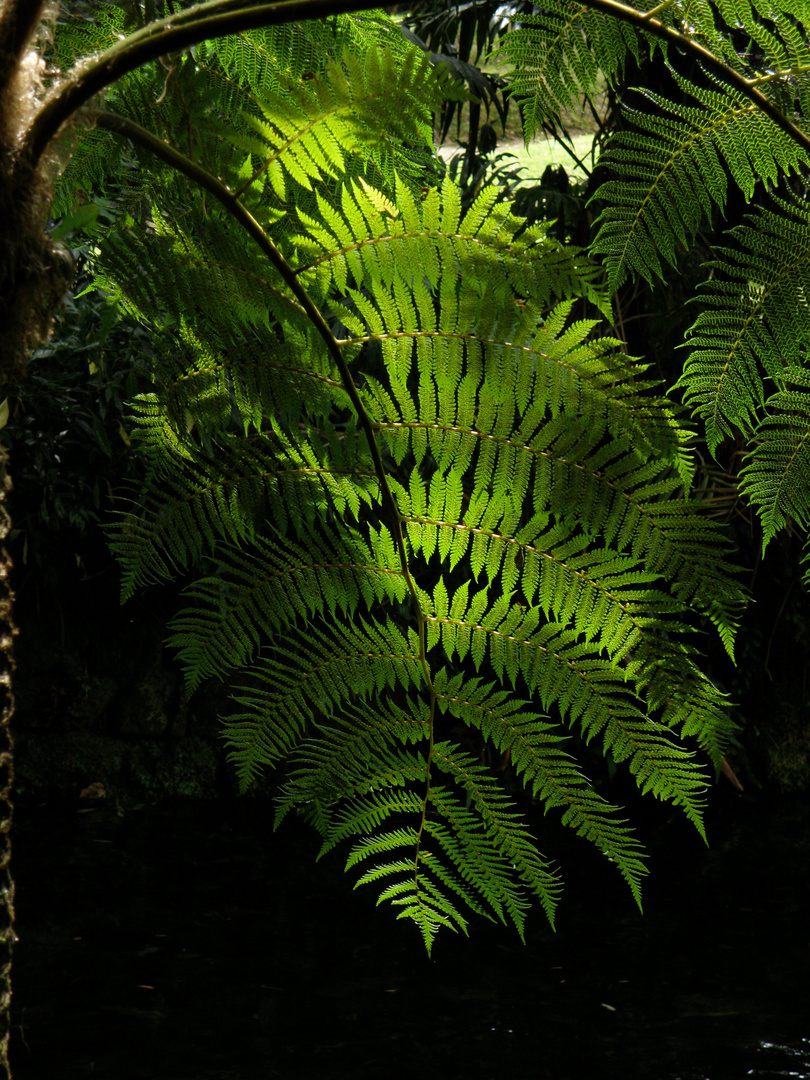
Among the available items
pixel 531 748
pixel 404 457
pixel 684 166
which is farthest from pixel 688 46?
pixel 531 748

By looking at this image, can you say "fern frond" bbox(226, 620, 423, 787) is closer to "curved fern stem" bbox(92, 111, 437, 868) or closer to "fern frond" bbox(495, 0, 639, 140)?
"curved fern stem" bbox(92, 111, 437, 868)

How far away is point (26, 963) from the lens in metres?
2.04

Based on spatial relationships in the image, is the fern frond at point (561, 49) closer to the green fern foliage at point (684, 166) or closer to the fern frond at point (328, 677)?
the green fern foliage at point (684, 166)

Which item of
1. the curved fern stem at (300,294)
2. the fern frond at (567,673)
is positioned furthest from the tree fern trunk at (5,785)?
the fern frond at (567,673)

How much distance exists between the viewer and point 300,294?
1.56ft

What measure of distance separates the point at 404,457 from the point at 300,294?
0.39 feet

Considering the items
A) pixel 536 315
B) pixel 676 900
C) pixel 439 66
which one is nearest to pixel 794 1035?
pixel 676 900

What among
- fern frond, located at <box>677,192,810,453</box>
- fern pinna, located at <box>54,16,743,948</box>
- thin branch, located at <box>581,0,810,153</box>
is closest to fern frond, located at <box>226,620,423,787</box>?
fern pinna, located at <box>54,16,743,948</box>

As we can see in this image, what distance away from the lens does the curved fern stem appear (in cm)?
43

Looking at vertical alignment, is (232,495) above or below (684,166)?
below

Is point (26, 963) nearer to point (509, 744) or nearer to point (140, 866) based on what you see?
point (140, 866)

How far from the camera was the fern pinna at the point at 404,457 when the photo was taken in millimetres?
489

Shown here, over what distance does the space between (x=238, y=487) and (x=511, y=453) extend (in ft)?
0.57

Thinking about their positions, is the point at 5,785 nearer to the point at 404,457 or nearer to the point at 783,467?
the point at 404,457
